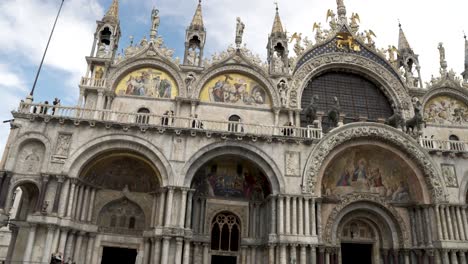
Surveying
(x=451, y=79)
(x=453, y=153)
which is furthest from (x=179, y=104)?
(x=451, y=79)

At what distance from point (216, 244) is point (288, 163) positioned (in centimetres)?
558

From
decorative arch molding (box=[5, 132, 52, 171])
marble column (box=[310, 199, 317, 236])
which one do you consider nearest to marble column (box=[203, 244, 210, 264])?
marble column (box=[310, 199, 317, 236])

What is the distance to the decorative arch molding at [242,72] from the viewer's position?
69.5ft

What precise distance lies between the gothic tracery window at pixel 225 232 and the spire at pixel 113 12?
45.2 ft

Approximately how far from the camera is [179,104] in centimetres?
2058

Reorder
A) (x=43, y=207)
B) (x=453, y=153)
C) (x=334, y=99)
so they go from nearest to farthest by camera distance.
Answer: (x=43, y=207)
(x=453, y=153)
(x=334, y=99)

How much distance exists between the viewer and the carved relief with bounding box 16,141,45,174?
16.6 m

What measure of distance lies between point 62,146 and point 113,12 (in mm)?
9953

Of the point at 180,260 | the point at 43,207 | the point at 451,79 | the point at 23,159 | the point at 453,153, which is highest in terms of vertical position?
the point at 451,79

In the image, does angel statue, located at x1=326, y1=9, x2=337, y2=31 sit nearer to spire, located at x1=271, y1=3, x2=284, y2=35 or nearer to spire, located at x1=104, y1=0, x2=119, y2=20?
spire, located at x1=271, y1=3, x2=284, y2=35

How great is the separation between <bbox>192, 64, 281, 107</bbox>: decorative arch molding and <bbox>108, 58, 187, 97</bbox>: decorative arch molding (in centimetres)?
98

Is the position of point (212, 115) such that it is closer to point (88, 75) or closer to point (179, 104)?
point (179, 104)

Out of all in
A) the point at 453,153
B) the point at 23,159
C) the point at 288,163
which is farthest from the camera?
the point at 453,153

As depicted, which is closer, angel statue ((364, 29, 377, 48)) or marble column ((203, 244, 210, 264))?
marble column ((203, 244, 210, 264))
